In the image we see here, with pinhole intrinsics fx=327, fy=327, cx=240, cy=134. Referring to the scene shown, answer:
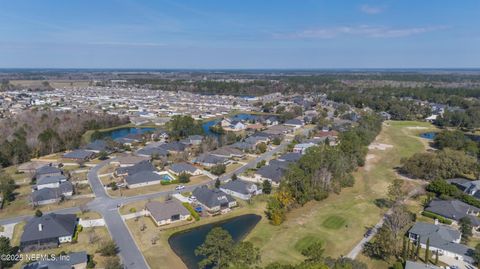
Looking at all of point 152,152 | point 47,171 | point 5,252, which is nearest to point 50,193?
point 47,171

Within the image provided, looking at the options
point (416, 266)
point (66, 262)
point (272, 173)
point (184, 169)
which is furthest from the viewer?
point (184, 169)

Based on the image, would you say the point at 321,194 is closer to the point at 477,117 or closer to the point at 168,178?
the point at 168,178

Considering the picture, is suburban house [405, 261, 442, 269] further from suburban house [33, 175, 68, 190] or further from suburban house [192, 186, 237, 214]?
suburban house [33, 175, 68, 190]

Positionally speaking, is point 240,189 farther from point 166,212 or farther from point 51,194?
point 51,194

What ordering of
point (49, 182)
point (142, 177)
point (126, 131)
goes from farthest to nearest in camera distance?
1. point (126, 131)
2. point (142, 177)
3. point (49, 182)

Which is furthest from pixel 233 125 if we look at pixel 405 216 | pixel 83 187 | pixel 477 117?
pixel 477 117

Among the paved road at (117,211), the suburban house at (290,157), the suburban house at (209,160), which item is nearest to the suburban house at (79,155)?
the paved road at (117,211)

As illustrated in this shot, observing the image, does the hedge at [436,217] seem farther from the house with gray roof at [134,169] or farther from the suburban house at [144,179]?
the house with gray roof at [134,169]
